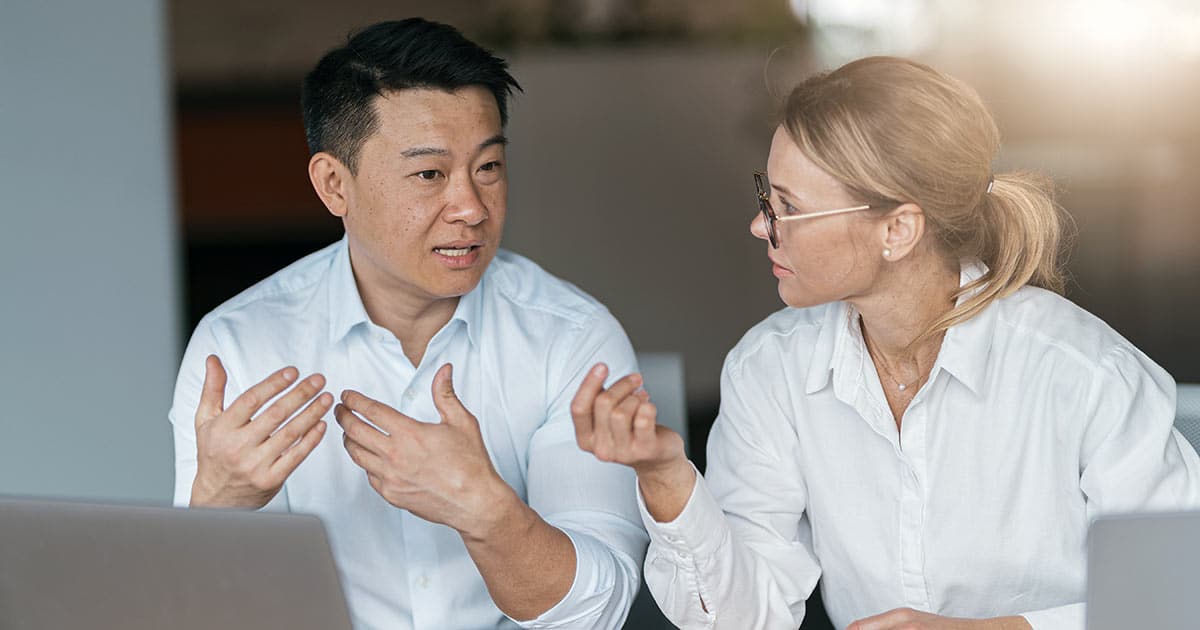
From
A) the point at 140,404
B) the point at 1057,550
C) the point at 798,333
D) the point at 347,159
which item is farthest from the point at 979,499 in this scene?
the point at 140,404

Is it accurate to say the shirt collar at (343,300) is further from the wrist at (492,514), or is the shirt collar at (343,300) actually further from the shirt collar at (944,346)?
the shirt collar at (944,346)

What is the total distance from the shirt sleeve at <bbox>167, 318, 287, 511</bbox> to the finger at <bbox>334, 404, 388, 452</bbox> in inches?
12.0

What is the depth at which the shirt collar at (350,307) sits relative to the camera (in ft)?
5.85

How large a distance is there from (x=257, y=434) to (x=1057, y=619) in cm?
90

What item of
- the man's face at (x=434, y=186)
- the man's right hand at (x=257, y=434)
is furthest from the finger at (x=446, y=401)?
the man's face at (x=434, y=186)

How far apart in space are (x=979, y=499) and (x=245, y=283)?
374cm

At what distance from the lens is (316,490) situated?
1.78 meters

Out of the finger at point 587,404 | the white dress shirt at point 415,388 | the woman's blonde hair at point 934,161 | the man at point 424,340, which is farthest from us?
the white dress shirt at point 415,388

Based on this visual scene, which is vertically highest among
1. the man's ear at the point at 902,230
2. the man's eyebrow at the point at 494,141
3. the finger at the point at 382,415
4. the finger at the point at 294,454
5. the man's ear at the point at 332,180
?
the man's eyebrow at the point at 494,141

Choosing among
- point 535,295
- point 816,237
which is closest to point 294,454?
point 535,295

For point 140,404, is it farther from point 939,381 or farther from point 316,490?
point 939,381

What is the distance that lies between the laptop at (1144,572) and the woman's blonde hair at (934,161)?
628 mm

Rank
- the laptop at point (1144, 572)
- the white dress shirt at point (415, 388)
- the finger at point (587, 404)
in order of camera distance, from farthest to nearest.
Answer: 1. the white dress shirt at point (415, 388)
2. the finger at point (587, 404)
3. the laptop at point (1144, 572)

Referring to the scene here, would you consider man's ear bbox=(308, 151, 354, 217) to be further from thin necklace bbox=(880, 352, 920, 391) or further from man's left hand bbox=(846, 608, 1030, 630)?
man's left hand bbox=(846, 608, 1030, 630)
